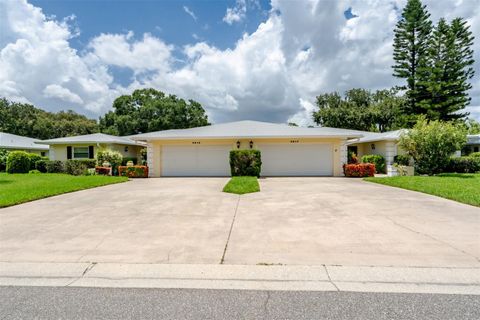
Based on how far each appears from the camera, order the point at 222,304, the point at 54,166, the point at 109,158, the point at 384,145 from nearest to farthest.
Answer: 1. the point at 222,304
2. the point at 109,158
3. the point at 54,166
4. the point at 384,145

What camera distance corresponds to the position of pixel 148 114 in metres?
31.9

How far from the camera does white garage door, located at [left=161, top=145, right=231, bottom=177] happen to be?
53.6 feet

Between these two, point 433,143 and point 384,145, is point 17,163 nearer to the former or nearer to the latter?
point 384,145

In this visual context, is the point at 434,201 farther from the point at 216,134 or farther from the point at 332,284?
the point at 216,134

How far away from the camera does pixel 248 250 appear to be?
3.98 m

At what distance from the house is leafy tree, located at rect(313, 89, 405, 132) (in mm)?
19570

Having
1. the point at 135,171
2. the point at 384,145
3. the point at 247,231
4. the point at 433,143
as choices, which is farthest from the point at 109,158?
the point at 433,143

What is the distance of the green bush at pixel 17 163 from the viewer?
1775 centimetres

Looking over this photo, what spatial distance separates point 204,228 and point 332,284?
2.80 metres

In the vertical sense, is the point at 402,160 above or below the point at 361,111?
below

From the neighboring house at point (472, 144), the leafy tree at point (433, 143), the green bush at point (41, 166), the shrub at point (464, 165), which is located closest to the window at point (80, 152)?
the green bush at point (41, 166)

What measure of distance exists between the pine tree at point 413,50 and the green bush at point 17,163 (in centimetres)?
3349

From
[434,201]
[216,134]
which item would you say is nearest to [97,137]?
[216,134]

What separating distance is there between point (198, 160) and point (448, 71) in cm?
2562
